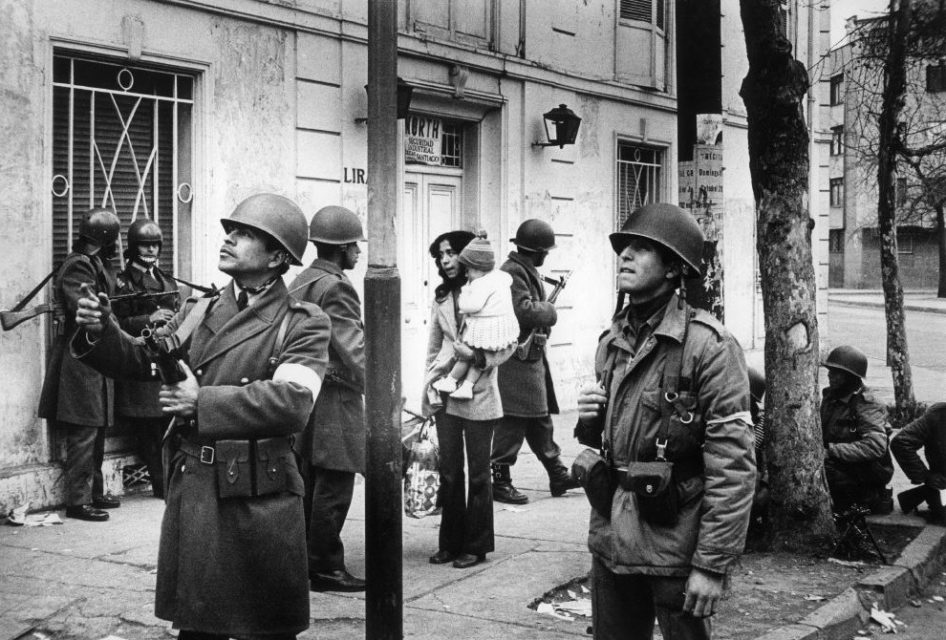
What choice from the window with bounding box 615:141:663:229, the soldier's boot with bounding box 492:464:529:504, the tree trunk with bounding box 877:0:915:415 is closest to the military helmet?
the soldier's boot with bounding box 492:464:529:504

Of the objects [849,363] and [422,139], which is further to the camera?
[422,139]

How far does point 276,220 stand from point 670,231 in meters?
1.42

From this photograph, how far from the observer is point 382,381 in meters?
4.62

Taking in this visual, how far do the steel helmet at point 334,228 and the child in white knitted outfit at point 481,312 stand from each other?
0.76m

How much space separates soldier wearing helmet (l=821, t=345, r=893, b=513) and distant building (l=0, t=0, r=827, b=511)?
130cm

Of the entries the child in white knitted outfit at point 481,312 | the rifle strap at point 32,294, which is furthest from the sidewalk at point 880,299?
the rifle strap at point 32,294

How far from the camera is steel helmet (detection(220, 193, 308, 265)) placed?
4156mm

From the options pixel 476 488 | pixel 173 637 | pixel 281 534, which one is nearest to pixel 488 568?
pixel 476 488

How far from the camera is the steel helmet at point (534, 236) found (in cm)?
816

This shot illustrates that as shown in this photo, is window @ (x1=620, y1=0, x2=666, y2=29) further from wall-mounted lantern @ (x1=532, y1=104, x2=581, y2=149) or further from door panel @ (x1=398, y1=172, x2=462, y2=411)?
door panel @ (x1=398, y1=172, x2=462, y2=411)

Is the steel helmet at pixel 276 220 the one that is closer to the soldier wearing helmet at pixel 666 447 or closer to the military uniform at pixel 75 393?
the soldier wearing helmet at pixel 666 447

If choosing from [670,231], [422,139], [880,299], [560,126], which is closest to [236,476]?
[670,231]

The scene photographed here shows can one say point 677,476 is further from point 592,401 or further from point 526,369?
point 526,369

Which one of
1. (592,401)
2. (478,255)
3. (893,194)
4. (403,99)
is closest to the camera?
(592,401)
